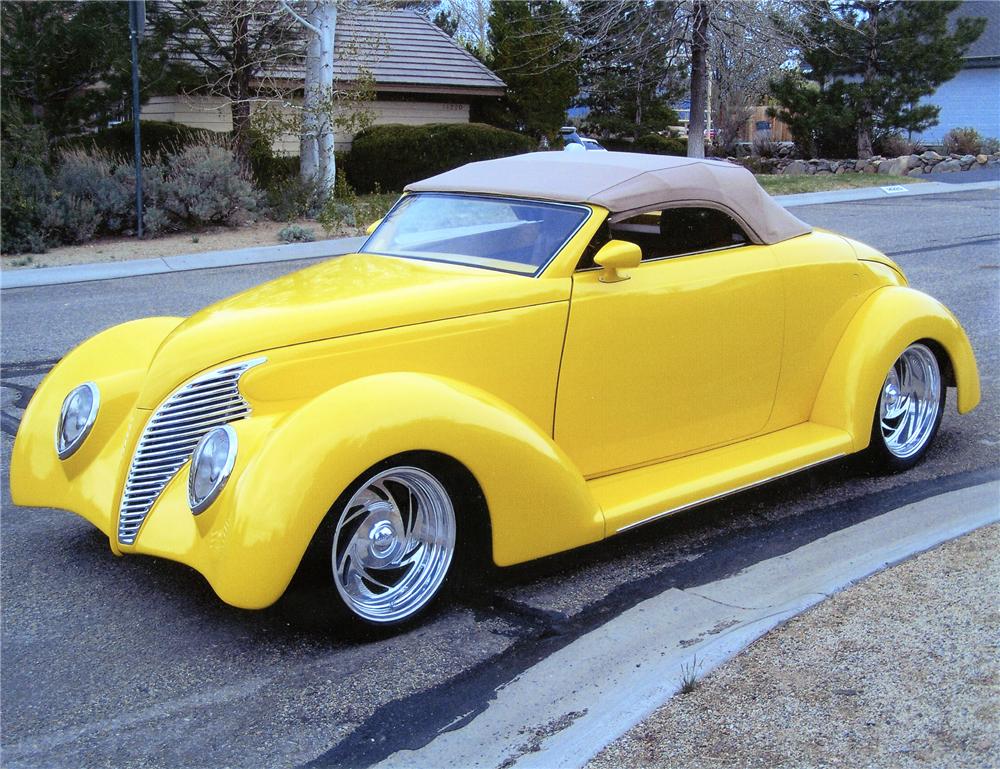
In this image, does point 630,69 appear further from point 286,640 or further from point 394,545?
point 286,640

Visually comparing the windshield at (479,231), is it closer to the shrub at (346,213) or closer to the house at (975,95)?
the shrub at (346,213)

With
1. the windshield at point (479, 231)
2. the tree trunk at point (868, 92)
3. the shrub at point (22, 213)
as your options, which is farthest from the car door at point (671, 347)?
the tree trunk at point (868, 92)

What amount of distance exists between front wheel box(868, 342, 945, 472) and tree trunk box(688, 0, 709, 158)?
17.1 metres

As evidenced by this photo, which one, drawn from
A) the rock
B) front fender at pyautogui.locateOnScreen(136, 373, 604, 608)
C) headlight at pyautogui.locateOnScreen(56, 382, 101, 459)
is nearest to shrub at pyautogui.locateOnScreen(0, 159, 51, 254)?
headlight at pyautogui.locateOnScreen(56, 382, 101, 459)

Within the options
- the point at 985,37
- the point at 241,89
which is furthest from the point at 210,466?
the point at 985,37

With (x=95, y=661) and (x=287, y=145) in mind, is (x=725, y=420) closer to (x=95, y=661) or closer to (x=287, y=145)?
(x=95, y=661)

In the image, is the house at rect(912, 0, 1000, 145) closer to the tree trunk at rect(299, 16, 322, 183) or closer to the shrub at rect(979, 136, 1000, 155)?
the shrub at rect(979, 136, 1000, 155)

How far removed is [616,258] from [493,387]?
0.76 m

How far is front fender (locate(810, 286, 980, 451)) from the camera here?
514 cm

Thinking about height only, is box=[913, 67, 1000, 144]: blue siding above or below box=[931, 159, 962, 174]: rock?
above

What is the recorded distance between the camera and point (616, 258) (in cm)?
429

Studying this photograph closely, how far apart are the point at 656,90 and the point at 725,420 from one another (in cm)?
2706

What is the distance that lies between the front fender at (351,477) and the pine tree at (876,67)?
987 inches

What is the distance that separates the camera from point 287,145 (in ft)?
84.8
